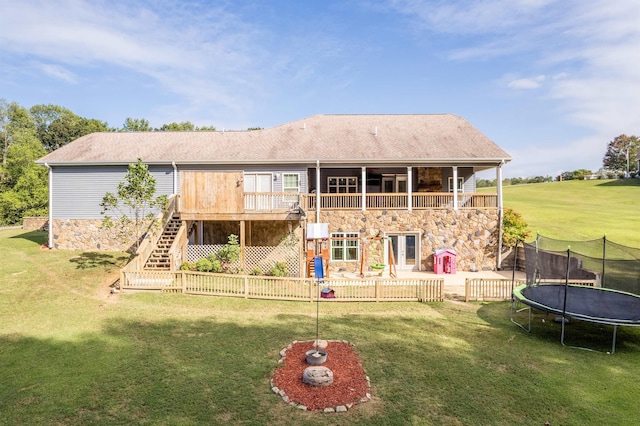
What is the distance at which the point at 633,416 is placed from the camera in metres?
5.64

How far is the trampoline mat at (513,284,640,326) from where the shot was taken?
28.3 ft

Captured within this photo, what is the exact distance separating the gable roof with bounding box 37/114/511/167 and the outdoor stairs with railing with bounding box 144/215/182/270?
353 centimetres

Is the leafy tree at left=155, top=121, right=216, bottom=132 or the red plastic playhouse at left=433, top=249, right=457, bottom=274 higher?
the leafy tree at left=155, top=121, right=216, bottom=132

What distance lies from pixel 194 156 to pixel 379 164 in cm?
1033

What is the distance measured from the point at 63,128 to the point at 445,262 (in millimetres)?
63508

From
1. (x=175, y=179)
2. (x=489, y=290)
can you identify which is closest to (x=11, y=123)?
(x=175, y=179)

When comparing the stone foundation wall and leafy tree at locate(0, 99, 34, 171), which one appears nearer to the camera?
the stone foundation wall

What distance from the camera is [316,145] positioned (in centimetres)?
1958

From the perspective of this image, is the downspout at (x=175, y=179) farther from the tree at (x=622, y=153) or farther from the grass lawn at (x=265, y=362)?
the tree at (x=622, y=153)

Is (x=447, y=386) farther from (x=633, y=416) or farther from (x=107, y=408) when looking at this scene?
(x=107, y=408)

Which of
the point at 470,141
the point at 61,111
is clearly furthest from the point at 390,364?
the point at 61,111

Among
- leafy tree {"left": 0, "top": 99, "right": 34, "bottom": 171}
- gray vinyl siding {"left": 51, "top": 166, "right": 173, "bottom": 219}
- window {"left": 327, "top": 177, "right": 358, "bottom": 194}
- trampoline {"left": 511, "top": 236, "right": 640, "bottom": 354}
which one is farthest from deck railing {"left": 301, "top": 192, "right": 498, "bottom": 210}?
leafy tree {"left": 0, "top": 99, "right": 34, "bottom": 171}

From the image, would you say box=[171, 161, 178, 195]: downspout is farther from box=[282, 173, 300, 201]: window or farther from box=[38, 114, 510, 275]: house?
box=[282, 173, 300, 201]: window

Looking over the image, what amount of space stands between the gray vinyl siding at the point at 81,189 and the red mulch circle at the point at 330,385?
16408 millimetres
